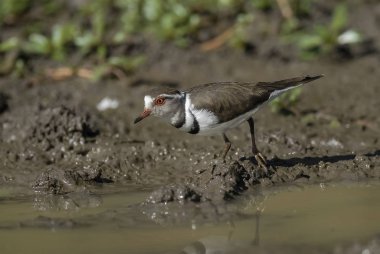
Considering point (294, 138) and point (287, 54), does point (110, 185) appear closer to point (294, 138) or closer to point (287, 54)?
point (294, 138)

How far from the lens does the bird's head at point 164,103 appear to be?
923 centimetres

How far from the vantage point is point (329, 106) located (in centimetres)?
1179

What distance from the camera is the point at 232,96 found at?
9.27 metres

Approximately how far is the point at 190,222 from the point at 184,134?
3.10m

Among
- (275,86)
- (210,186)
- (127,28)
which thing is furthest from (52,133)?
(127,28)

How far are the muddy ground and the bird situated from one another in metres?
0.39

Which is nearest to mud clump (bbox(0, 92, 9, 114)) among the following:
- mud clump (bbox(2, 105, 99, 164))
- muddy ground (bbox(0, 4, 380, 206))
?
muddy ground (bbox(0, 4, 380, 206))

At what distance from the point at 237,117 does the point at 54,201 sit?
6.71ft

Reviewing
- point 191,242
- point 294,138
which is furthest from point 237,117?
point 191,242

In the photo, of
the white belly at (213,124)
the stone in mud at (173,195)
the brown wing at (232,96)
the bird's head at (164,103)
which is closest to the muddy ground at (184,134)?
the stone in mud at (173,195)

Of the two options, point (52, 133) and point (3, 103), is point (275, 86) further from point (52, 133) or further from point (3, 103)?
A: point (3, 103)

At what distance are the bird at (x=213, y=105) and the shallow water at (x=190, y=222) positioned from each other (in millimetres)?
807

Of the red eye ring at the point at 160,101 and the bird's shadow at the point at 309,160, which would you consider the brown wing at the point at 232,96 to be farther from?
the bird's shadow at the point at 309,160

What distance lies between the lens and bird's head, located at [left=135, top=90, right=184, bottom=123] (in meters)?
9.23
